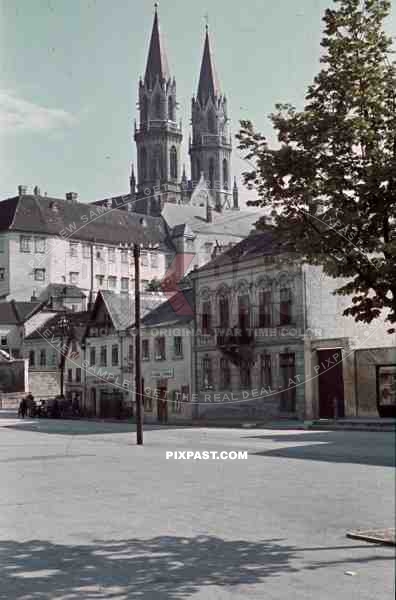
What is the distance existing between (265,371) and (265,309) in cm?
37

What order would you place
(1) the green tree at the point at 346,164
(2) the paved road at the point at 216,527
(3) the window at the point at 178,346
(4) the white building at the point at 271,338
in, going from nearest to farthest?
(4) the white building at the point at 271,338 < (1) the green tree at the point at 346,164 < (2) the paved road at the point at 216,527 < (3) the window at the point at 178,346

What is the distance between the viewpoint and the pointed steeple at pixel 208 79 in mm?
3982

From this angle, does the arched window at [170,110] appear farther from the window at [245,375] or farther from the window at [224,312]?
the window at [245,375]

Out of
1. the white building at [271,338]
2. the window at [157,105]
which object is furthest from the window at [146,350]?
the window at [157,105]

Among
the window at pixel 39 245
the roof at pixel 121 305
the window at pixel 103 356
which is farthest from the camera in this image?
the window at pixel 103 356

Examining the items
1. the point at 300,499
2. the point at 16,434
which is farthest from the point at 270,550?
the point at 16,434

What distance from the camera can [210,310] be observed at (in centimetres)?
503

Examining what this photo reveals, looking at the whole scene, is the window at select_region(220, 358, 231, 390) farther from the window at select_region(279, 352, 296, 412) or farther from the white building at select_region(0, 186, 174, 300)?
the white building at select_region(0, 186, 174, 300)

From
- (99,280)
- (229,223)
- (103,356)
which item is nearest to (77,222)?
(99,280)

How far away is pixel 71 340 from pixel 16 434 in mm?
15303

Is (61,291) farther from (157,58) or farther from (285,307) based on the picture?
(285,307)

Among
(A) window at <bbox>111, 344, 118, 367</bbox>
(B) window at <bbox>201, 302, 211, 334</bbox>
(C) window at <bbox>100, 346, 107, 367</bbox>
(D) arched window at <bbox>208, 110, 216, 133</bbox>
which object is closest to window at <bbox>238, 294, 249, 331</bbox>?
(B) window at <bbox>201, 302, 211, 334</bbox>

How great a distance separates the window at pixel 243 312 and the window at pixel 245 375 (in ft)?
1.17

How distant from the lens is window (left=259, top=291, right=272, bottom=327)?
439cm
